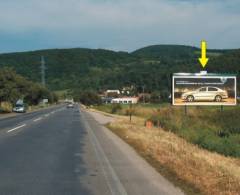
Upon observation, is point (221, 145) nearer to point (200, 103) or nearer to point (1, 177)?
point (1, 177)

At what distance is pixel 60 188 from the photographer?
9328 mm

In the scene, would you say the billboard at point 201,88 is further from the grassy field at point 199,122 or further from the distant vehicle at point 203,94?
the grassy field at point 199,122

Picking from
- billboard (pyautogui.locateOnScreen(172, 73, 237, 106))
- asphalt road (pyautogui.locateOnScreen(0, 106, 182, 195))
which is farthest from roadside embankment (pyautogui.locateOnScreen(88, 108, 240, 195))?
billboard (pyautogui.locateOnScreen(172, 73, 237, 106))

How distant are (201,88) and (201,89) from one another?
7 centimetres

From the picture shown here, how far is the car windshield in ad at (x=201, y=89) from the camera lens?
31.7 metres

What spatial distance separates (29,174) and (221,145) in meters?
10.00

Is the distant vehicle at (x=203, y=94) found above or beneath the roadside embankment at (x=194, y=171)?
above

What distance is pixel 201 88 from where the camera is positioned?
32156 millimetres

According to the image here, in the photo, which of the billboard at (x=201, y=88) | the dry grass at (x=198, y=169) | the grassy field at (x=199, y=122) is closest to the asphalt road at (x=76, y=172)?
the dry grass at (x=198, y=169)

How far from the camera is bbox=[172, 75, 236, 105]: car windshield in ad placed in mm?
31719

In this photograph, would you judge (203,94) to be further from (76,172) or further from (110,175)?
(110,175)

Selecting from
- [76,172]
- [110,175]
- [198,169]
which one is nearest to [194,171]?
[198,169]

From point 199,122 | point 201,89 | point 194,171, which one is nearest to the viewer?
point 194,171

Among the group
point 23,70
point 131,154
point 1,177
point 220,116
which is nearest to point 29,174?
point 1,177
